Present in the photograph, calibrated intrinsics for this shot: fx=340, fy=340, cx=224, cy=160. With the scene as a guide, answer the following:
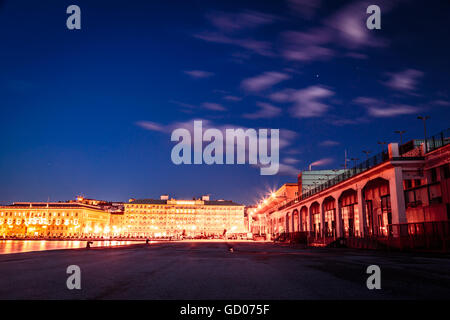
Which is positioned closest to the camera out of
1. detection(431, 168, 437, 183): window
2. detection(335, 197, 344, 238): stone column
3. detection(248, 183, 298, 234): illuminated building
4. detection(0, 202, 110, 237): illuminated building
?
detection(431, 168, 437, 183): window

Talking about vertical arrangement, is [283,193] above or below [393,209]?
above

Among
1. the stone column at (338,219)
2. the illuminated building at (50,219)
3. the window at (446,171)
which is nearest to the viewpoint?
the window at (446,171)

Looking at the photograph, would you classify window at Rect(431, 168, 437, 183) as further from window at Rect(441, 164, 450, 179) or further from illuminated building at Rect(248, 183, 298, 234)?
illuminated building at Rect(248, 183, 298, 234)

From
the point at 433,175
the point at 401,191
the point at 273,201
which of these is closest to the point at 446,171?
the point at 433,175

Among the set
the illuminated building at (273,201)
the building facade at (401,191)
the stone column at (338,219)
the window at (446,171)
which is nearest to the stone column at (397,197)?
the building facade at (401,191)

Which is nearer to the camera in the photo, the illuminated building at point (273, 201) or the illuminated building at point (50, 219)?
the illuminated building at point (273, 201)

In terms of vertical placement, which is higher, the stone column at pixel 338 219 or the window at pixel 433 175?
the window at pixel 433 175

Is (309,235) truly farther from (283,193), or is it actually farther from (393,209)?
(283,193)

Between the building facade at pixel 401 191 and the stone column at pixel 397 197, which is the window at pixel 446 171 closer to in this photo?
the building facade at pixel 401 191

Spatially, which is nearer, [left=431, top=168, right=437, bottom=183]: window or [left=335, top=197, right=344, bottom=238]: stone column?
[left=431, top=168, right=437, bottom=183]: window

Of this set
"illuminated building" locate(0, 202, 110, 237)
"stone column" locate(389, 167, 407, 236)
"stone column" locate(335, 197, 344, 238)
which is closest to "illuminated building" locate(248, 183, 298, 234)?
"stone column" locate(335, 197, 344, 238)
